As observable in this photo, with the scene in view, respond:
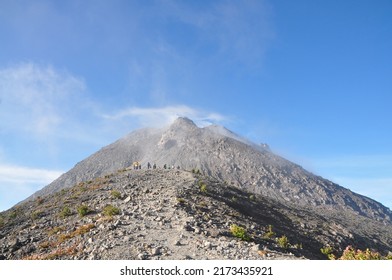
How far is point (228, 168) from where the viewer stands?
147 metres

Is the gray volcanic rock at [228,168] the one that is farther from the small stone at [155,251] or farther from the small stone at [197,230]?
the small stone at [155,251]

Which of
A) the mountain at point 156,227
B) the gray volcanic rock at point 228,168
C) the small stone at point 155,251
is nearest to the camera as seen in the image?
the small stone at point 155,251

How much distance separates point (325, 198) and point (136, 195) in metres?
122

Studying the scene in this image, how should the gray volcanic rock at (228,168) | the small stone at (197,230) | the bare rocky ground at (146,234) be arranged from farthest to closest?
the gray volcanic rock at (228,168), the small stone at (197,230), the bare rocky ground at (146,234)

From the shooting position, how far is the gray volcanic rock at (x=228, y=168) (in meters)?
136

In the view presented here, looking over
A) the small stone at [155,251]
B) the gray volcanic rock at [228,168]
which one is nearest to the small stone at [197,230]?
the small stone at [155,251]

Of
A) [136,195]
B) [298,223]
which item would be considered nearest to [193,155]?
[298,223]

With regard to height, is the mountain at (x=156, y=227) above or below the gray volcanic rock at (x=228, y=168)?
below

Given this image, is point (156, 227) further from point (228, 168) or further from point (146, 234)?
point (228, 168)

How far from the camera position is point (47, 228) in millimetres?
27719

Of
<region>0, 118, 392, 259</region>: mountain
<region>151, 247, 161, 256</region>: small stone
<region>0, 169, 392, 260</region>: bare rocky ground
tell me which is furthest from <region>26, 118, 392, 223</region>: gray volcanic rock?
<region>151, 247, 161, 256</region>: small stone

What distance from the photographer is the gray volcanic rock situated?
136 m

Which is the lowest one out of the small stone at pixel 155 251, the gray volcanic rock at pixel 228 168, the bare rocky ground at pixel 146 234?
the small stone at pixel 155 251
